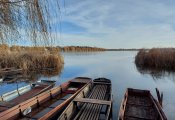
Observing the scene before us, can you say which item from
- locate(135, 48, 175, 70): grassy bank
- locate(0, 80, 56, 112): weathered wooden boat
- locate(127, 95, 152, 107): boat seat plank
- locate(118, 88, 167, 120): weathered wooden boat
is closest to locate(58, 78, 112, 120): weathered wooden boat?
locate(118, 88, 167, 120): weathered wooden boat

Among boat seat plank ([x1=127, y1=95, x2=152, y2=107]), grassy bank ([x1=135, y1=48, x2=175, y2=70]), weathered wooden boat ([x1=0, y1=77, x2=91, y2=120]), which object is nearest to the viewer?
weathered wooden boat ([x1=0, y1=77, x2=91, y2=120])

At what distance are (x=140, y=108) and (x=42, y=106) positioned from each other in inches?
171

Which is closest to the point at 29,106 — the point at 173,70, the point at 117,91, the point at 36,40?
the point at 36,40

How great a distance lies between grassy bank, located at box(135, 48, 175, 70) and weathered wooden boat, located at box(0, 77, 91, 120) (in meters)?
14.6

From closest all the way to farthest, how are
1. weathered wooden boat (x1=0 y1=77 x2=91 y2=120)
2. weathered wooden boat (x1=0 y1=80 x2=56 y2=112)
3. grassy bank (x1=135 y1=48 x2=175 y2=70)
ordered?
1. weathered wooden boat (x1=0 y1=77 x2=91 y2=120)
2. weathered wooden boat (x1=0 y1=80 x2=56 y2=112)
3. grassy bank (x1=135 y1=48 x2=175 y2=70)

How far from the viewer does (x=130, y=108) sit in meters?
7.45

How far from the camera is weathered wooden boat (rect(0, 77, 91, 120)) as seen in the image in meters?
5.96

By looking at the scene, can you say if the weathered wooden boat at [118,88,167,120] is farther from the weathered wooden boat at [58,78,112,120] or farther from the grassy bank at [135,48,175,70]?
the grassy bank at [135,48,175,70]

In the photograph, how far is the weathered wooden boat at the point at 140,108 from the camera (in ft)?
20.6

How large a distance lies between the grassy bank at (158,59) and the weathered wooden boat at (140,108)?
13359mm

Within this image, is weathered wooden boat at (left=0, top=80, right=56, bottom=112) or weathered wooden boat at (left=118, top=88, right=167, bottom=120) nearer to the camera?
weathered wooden boat at (left=118, top=88, right=167, bottom=120)

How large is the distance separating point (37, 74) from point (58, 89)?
9.71m

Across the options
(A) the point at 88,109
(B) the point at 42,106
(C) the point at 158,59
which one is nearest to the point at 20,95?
(B) the point at 42,106

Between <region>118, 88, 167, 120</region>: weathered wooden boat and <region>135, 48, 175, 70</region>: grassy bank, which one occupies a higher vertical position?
<region>135, 48, 175, 70</region>: grassy bank
